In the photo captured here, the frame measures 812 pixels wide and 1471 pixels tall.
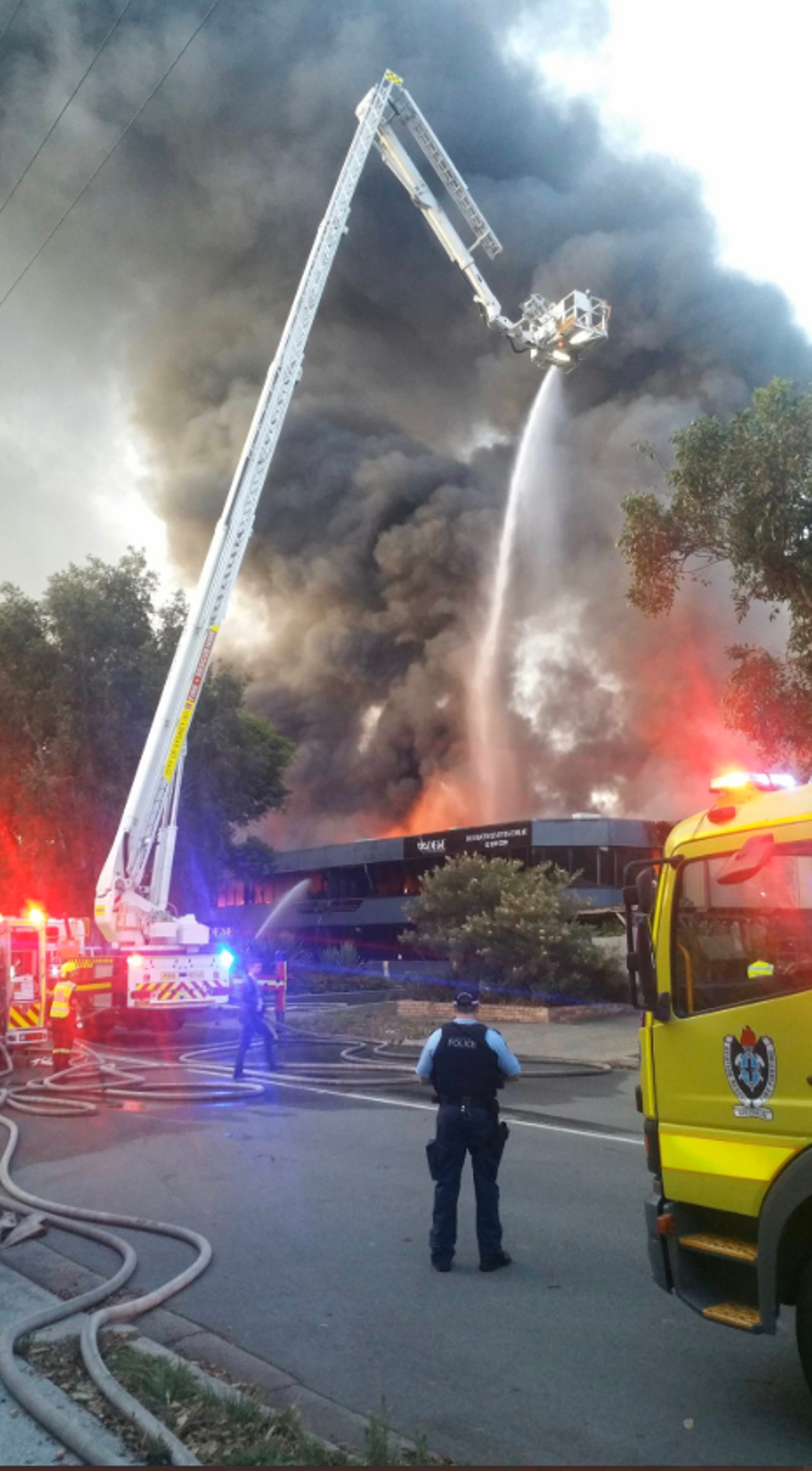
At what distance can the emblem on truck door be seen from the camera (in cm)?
371

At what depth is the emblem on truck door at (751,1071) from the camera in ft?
12.2

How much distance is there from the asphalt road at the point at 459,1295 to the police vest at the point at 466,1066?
0.88 meters

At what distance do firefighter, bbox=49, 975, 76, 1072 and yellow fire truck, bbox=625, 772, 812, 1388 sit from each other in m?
9.32

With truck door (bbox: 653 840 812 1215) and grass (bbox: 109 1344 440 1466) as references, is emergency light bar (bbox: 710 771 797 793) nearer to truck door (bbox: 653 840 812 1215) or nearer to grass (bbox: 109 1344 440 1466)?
truck door (bbox: 653 840 812 1215)

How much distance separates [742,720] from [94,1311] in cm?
1169

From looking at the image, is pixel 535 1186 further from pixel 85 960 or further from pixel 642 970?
pixel 85 960

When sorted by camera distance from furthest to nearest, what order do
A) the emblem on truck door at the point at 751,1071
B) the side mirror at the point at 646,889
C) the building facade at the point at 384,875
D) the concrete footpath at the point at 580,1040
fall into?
1. the building facade at the point at 384,875
2. the concrete footpath at the point at 580,1040
3. the side mirror at the point at 646,889
4. the emblem on truck door at the point at 751,1071

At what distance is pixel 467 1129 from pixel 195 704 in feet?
38.7

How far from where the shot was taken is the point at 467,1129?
225 inches

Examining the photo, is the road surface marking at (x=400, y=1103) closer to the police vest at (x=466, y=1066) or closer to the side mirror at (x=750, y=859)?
the police vest at (x=466, y=1066)

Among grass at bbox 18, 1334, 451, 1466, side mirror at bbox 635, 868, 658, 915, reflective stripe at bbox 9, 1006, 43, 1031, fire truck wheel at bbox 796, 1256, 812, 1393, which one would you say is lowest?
grass at bbox 18, 1334, 451, 1466

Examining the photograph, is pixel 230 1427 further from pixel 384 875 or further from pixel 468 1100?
pixel 384 875

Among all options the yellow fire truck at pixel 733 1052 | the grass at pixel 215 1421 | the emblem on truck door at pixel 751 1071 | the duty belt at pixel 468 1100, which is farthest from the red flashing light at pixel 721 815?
the grass at pixel 215 1421

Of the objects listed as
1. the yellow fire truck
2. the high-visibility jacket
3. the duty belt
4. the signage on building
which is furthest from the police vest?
the signage on building
